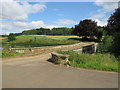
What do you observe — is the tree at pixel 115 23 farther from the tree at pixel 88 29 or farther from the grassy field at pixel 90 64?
the tree at pixel 88 29

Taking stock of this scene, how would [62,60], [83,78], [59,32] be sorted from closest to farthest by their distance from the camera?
1. [83,78]
2. [62,60]
3. [59,32]

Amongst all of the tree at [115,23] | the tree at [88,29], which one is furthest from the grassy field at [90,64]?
the tree at [88,29]

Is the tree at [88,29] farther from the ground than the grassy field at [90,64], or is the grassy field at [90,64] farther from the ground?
the tree at [88,29]

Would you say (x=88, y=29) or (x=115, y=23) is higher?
(x=88, y=29)

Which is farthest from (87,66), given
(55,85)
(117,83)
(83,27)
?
(83,27)

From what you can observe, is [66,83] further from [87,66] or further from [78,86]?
[87,66]

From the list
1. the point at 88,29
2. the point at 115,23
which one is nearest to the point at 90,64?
the point at 115,23

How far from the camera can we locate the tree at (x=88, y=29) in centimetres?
6091

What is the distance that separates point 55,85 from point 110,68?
428 centimetres

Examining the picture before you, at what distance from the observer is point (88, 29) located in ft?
200

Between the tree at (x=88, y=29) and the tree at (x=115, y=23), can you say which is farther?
the tree at (x=88, y=29)

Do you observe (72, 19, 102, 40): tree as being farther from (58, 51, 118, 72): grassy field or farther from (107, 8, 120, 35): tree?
(58, 51, 118, 72): grassy field

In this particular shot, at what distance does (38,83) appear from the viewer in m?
6.40

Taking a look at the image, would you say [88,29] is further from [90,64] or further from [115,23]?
[90,64]
